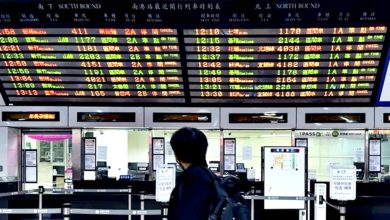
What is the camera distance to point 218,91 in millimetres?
9234

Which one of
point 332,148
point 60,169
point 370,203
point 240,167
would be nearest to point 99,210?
point 240,167

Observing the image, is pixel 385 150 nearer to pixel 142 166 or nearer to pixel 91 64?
pixel 142 166

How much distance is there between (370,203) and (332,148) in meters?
2.57

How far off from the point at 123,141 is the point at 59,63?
2.01m

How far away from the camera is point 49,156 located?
36.4ft

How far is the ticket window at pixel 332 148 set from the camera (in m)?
9.91

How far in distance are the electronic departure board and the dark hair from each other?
5.13 meters

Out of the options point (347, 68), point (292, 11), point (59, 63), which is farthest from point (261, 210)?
point (59, 63)

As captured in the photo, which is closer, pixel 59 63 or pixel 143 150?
pixel 59 63

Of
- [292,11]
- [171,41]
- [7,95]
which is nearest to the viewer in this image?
[292,11]

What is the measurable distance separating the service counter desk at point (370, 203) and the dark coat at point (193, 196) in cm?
640

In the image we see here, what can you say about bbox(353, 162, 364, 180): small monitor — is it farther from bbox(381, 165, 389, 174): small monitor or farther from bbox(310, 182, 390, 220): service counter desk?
bbox(310, 182, 390, 220): service counter desk

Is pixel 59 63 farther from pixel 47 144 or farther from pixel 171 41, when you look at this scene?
pixel 47 144

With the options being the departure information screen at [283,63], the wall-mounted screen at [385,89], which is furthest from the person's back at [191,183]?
the wall-mounted screen at [385,89]
